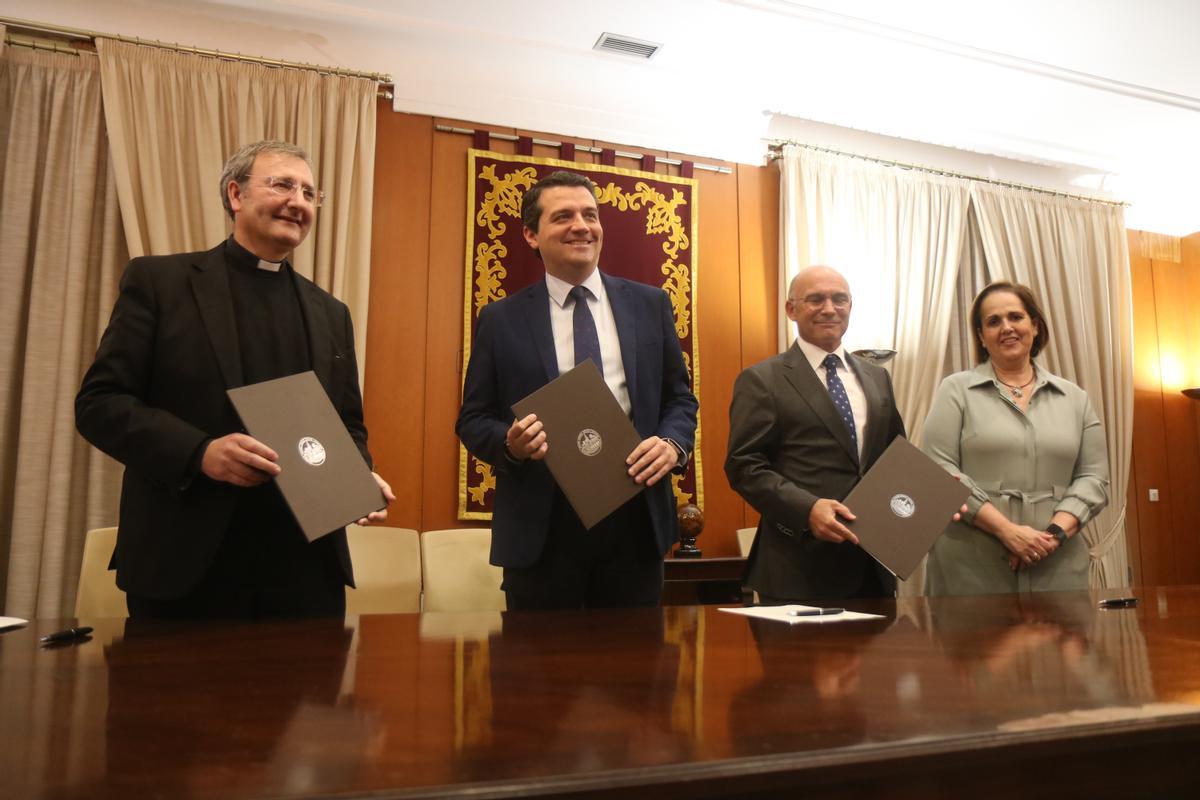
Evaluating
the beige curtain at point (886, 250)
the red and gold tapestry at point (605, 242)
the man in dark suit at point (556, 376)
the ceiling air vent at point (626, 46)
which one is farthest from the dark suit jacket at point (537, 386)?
the beige curtain at point (886, 250)

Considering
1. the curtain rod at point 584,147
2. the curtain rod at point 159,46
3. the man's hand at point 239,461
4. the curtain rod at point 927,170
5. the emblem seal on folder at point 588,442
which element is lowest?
the man's hand at point 239,461

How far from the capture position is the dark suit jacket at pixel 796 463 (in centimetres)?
225

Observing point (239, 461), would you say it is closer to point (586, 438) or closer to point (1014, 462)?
point (586, 438)

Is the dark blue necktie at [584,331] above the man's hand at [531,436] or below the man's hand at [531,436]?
above

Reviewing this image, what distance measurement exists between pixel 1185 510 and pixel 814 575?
17.4ft

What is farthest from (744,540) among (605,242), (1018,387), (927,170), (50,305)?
(50,305)

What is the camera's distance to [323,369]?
76.1 inches

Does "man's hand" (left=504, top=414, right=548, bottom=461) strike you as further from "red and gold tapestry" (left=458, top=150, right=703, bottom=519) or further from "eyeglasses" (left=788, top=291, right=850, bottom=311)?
"red and gold tapestry" (left=458, top=150, right=703, bottom=519)

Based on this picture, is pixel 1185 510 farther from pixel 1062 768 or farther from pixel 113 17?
pixel 113 17

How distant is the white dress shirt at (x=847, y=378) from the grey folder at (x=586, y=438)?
0.84m

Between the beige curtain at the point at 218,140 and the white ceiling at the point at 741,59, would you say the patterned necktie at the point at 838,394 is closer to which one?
the beige curtain at the point at 218,140

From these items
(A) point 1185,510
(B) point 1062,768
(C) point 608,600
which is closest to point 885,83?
(A) point 1185,510

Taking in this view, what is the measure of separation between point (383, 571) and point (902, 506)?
5.69 feet

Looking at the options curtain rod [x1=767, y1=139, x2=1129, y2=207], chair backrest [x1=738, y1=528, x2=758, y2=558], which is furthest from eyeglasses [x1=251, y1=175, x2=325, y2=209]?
curtain rod [x1=767, y1=139, x2=1129, y2=207]
